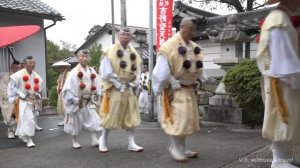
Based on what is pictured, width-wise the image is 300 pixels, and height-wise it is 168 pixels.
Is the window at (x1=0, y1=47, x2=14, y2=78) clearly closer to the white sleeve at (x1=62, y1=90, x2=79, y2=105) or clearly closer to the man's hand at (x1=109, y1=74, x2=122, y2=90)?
the white sleeve at (x1=62, y1=90, x2=79, y2=105)

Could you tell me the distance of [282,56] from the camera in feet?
12.3

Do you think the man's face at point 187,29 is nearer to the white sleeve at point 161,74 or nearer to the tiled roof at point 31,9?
the white sleeve at point 161,74

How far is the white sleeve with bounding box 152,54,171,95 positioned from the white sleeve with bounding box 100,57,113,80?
1.11 metres

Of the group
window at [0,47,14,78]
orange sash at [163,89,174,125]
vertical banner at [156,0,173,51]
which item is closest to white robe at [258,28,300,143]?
orange sash at [163,89,174,125]

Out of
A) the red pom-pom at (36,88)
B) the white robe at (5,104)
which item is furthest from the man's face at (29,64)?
the white robe at (5,104)

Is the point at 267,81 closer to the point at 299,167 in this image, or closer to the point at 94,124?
the point at 299,167

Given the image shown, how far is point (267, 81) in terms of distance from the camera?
4.01 meters

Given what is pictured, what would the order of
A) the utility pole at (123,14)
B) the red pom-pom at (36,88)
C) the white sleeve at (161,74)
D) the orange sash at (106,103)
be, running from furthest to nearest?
1. the utility pole at (123,14)
2. the red pom-pom at (36,88)
3. the orange sash at (106,103)
4. the white sleeve at (161,74)

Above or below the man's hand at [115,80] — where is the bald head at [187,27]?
above

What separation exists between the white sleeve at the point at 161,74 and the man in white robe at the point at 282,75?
131 cm

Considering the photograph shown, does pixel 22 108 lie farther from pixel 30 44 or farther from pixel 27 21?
pixel 27 21

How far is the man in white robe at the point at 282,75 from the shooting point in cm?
375

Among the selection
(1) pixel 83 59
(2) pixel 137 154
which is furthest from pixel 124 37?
(2) pixel 137 154

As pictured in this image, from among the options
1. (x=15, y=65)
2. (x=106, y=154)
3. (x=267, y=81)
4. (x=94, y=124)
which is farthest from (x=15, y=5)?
(x=267, y=81)
